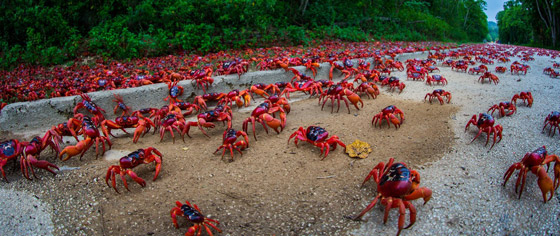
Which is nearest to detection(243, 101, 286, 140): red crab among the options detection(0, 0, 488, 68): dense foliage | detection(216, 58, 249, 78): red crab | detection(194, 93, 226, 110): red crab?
detection(194, 93, 226, 110): red crab

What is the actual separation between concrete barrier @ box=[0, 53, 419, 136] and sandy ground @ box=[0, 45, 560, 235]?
1319 mm

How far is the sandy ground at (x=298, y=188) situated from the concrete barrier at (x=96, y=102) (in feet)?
4.33

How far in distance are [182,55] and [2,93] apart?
15.7 feet

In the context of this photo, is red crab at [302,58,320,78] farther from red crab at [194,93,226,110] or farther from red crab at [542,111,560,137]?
red crab at [542,111,560,137]

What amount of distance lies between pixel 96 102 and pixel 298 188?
13.3 ft

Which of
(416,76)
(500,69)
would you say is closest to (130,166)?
(416,76)

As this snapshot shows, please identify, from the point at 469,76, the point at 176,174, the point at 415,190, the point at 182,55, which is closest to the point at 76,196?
the point at 176,174

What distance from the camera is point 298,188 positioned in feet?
9.42

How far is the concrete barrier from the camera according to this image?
4621 millimetres

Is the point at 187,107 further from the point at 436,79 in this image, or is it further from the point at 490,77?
the point at 490,77

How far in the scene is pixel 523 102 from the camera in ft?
16.1

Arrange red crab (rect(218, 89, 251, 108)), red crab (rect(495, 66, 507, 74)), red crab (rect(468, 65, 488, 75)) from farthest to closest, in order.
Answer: red crab (rect(495, 66, 507, 74)), red crab (rect(468, 65, 488, 75)), red crab (rect(218, 89, 251, 108))

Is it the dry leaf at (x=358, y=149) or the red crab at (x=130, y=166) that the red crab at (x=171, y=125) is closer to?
the red crab at (x=130, y=166)

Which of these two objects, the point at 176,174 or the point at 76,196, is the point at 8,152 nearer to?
the point at 76,196
